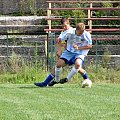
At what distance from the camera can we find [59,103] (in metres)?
9.75

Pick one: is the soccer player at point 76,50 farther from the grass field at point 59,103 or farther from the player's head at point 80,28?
the grass field at point 59,103

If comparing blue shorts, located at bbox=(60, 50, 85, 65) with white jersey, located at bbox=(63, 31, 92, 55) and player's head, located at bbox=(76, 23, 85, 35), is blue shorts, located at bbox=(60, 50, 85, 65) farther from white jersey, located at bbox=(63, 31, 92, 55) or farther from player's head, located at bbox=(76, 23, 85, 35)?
player's head, located at bbox=(76, 23, 85, 35)

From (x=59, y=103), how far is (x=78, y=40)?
3.34 metres

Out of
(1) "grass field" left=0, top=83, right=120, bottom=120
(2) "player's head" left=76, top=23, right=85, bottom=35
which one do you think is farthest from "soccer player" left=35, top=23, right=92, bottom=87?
(1) "grass field" left=0, top=83, right=120, bottom=120

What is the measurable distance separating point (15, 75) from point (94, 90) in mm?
3960

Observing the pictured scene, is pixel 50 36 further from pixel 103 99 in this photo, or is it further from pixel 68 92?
pixel 103 99

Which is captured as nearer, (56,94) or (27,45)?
(56,94)

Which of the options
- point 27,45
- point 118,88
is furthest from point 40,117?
point 27,45

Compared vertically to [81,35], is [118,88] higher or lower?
lower

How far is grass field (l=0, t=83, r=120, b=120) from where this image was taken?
843cm

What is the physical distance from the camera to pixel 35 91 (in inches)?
466

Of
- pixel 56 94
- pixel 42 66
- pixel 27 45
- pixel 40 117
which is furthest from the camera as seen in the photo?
pixel 27 45

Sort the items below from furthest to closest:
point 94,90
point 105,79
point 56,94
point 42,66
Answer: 1. point 42,66
2. point 105,79
3. point 94,90
4. point 56,94

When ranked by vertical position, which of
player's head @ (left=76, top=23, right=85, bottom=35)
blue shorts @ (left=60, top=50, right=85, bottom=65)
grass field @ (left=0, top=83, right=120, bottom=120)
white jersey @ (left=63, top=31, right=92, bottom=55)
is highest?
player's head @ (left=76, top=23, right=85, bottom=35)
